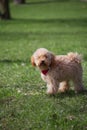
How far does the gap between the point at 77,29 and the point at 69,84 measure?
54.9 feet

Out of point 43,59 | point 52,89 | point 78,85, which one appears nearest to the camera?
point 43,59

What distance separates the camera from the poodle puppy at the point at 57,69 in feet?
29.3

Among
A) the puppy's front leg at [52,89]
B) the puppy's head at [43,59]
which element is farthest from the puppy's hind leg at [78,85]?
the puppy's head at [43,59]

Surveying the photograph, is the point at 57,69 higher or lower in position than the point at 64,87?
higher

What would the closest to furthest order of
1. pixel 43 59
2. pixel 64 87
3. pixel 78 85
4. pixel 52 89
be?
pixel 43 59 → pixel 52 89 → pixel 78 85 → pixel 64 87

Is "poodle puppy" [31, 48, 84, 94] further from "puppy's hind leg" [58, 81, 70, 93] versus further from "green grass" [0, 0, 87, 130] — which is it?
"green grass" [0, 0, 87, 130]

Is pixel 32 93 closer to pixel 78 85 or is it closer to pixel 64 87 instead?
pixel 64 87

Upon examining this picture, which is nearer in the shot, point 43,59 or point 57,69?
point 43,59

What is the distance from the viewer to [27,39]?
2178cm

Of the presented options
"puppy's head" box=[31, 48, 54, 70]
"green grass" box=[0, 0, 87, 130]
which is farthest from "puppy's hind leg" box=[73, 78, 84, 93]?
"puppy's head" box=[31, 48, 54, 70]

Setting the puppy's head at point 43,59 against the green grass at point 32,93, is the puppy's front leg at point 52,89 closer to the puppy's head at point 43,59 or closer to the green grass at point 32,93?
the green grass at point 32,93

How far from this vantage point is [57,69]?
9258 millimetres

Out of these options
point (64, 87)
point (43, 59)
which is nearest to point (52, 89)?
point (64, 87)

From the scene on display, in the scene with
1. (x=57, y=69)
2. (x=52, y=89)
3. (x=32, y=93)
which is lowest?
(x=32, y=93)
